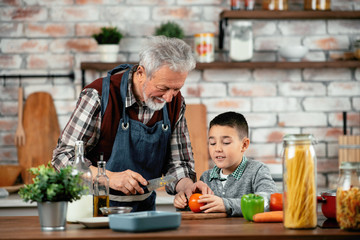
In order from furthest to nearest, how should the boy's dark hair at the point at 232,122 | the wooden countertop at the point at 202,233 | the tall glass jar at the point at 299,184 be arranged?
the boy's dark hair at the point at 232,122
the tall glass jar at the point at 299,184
the wooden countertop at the point at 202,233

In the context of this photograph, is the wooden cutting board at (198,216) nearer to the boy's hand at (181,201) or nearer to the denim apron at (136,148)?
the boy's hand at (181,201)

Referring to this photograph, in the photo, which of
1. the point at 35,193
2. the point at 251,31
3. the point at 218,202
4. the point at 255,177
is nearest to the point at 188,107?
the point at 251,31

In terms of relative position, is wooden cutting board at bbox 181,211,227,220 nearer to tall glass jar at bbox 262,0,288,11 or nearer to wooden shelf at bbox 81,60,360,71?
wooden shelf at bbox 81,60,360,71

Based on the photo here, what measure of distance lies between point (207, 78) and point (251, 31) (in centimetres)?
41

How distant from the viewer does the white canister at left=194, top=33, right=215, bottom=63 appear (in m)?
3.50

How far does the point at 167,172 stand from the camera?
8.14 feet

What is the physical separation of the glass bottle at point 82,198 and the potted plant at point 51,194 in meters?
0.12

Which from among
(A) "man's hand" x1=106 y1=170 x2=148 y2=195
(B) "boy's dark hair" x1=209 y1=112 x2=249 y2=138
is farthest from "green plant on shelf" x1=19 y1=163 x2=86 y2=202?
(B) "boy's dark hair" x1=209 y1=112 x2=249 y2=138

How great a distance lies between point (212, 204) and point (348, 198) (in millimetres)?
544

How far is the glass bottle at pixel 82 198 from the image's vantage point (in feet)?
5.66

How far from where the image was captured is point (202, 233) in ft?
4.86

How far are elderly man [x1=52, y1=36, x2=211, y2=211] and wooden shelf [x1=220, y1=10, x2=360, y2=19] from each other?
1226mm

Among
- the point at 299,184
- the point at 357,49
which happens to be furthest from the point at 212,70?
the point at 299,184

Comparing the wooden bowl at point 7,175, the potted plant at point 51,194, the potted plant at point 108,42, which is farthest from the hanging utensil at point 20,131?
the potted plant at point 51,194
